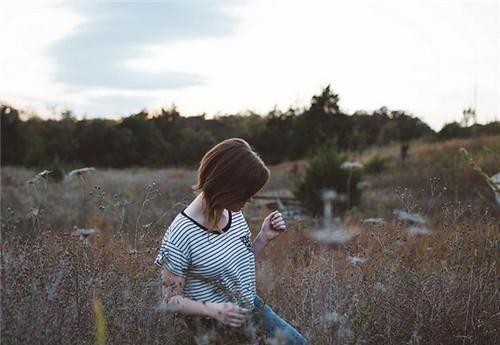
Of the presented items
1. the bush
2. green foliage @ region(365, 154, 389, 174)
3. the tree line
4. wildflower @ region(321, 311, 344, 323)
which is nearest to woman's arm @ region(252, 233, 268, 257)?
wildflower @ region(321, 311, 344, 323)

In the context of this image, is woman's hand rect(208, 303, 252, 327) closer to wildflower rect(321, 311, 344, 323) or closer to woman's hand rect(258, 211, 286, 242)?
wildflower rect(321, 311, 344, 323)

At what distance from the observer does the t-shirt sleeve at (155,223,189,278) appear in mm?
2996

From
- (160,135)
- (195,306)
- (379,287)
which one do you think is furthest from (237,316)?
(160,135)

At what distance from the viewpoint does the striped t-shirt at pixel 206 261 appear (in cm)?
303

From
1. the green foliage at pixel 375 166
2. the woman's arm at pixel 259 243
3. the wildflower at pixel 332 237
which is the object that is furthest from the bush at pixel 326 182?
the woman's arm at pixel 259 243

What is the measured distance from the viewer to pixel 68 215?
1046 cm

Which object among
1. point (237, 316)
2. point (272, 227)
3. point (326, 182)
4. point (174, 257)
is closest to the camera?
point (237, 316)

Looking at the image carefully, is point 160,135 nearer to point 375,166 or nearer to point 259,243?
point 375,166

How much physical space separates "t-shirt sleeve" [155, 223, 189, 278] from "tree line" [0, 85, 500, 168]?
2524 centimetres

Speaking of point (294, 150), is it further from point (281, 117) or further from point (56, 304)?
point (56, 304)

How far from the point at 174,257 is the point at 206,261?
0.51 feet

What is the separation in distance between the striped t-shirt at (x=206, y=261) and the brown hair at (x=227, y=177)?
0.09 meters

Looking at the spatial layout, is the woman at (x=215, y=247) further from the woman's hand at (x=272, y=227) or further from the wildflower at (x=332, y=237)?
the wildflower at (x=332, y=237)

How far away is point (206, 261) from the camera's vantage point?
10.1 ft
